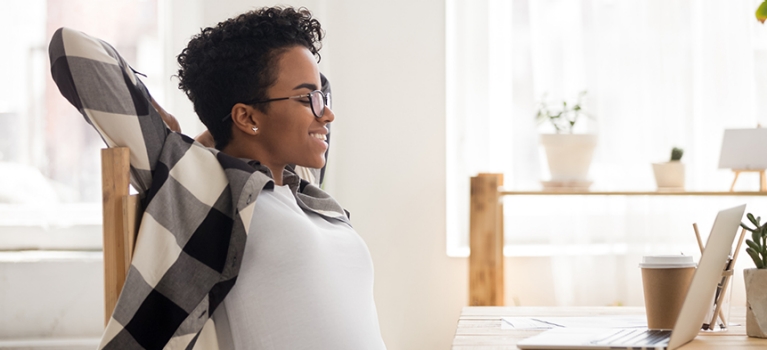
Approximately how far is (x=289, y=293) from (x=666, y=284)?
1.82 ft

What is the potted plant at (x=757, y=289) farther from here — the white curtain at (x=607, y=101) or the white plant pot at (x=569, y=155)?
the white curtain at (x=607, y=101)

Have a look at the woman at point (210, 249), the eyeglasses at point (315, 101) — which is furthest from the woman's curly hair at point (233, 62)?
the woman at point (210, 249)

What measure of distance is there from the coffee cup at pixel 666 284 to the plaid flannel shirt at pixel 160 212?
0.59 meters

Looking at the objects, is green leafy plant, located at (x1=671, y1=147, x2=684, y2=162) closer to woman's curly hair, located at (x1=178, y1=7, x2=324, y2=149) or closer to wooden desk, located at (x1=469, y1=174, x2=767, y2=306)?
wooden desk, located at (x1=469, y1=174, x2=767, y2=306)

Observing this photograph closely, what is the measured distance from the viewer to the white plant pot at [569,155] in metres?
2.54

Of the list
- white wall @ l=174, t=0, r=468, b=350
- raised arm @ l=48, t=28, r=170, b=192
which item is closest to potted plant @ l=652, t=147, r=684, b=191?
white wall @ l=174, t=0, r=468, b=350

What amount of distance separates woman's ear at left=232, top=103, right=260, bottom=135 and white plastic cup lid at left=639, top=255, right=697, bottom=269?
678 mm

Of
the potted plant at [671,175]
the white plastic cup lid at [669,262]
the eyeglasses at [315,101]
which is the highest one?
the eyeglasses at [315,101]

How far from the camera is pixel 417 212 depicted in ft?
9.32

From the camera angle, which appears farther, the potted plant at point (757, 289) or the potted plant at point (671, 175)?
the potted plant at point (671, 175)

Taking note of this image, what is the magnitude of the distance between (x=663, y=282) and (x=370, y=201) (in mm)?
1880

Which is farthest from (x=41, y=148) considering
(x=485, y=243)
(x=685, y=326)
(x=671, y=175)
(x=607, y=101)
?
(x=685, y=326)

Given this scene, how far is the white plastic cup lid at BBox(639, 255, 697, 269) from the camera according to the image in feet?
3.34

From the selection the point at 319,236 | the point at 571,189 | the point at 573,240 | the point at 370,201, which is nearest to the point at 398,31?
the point at 370,201
